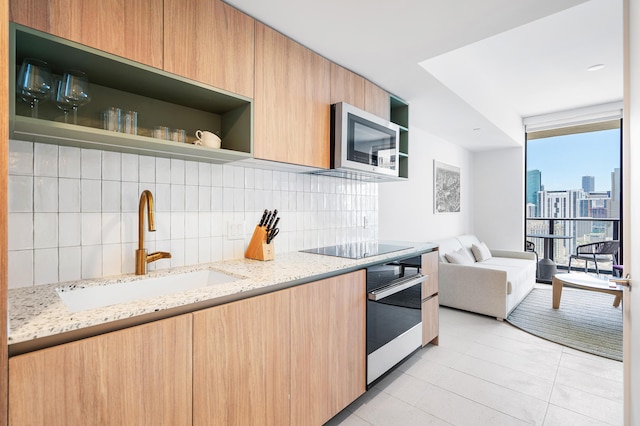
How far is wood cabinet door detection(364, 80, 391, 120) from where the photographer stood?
2477mm

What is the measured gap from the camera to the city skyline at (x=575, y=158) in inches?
189

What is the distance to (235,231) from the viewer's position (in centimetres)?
191

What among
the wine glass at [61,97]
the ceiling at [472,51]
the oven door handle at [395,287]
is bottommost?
the oven door handle at [395,287]

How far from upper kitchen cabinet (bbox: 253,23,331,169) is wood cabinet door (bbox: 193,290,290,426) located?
853mm

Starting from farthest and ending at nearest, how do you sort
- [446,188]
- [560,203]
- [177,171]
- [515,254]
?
[560,203] → [515,254] → [446,188] → [177,171]

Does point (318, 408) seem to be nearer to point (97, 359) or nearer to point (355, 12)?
point (97, 359)

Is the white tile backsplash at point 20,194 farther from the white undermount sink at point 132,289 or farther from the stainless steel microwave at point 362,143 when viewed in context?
the stainless steel microwave at point 362,143

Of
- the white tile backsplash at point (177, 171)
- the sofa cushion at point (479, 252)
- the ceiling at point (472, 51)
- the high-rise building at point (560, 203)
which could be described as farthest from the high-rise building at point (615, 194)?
the white tile backsplash at point (177, 171)

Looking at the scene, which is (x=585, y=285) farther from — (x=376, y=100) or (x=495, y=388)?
(x=376, y=100)

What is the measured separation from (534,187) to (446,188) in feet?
6.39

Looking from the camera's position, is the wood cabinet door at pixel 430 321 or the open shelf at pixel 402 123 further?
the open shelf at pixel 402 123

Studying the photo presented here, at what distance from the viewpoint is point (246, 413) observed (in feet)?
4.19

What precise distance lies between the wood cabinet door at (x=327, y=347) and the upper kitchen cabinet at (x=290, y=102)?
80cm

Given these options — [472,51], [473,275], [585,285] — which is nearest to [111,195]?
[472,51]
